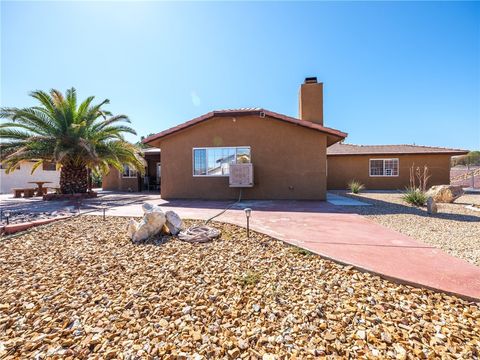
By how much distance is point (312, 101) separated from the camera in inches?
574

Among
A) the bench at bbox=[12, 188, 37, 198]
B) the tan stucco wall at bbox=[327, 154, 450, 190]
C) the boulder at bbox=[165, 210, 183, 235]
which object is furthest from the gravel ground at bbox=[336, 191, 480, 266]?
the bench at bbox=[12, 188, 37, 198]

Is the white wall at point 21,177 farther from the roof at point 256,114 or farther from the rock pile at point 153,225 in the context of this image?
the rock pile at point 153,225

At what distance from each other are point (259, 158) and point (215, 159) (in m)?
2.14

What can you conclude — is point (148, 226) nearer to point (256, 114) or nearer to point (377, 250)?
point (377, 250)

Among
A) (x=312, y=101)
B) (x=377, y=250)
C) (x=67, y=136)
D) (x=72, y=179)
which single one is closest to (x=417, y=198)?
(x=377, y=250)

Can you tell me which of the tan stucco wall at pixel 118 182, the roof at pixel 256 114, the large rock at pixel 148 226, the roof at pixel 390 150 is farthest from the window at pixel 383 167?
the tan stucco wall at pixel 118 182

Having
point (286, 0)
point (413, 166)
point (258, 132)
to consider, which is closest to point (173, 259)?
point (258, 132)

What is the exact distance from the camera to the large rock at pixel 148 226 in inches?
165

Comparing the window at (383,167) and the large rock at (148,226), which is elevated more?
the window at (383,167)

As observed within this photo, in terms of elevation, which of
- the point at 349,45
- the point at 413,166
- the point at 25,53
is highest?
the point at 349,45

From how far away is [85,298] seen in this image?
2385mm

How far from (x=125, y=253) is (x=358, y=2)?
12.7 metres

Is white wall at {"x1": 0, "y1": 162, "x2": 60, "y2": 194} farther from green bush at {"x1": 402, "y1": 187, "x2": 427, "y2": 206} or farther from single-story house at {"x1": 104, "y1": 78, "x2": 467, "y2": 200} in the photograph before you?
green bush at {"x1": 402, "y1": 187, "x2": 427, "y2": 206}

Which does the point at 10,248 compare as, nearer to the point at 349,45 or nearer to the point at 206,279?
the point at 206,279
